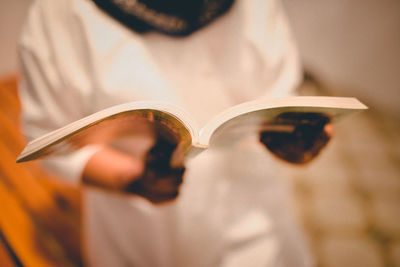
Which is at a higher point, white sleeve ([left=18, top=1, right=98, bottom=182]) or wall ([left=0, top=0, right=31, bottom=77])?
wall ([left=0, top=0, right=31, bottom=77])

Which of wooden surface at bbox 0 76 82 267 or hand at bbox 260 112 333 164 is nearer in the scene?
hand at bbox 260 112 333 164

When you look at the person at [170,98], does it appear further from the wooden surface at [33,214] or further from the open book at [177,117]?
the wooden surface at [33,214]

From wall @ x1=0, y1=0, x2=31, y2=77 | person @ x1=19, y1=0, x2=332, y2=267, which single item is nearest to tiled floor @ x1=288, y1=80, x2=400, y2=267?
person @ x1=19, y1=0, x2=332, y2=267

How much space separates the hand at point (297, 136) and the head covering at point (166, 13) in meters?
0.26

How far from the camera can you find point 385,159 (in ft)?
4.08

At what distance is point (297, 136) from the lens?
0.45 meters

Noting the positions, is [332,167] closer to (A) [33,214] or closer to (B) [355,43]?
(B) [355,43]

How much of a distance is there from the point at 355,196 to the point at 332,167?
0.17 metres

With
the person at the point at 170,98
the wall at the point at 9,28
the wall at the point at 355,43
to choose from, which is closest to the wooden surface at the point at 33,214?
the person at the point at 170,98

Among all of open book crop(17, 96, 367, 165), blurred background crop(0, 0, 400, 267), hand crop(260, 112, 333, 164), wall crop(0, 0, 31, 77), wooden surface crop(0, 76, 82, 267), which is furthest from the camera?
wall crop(0, 0, 31, 77)

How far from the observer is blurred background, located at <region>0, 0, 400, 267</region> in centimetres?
91

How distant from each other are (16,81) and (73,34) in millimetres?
1317

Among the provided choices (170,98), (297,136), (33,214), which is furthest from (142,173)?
(33,214)

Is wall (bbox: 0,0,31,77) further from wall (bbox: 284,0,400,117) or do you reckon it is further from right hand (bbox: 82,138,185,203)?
wall (bbox: 284,0,400,117)
